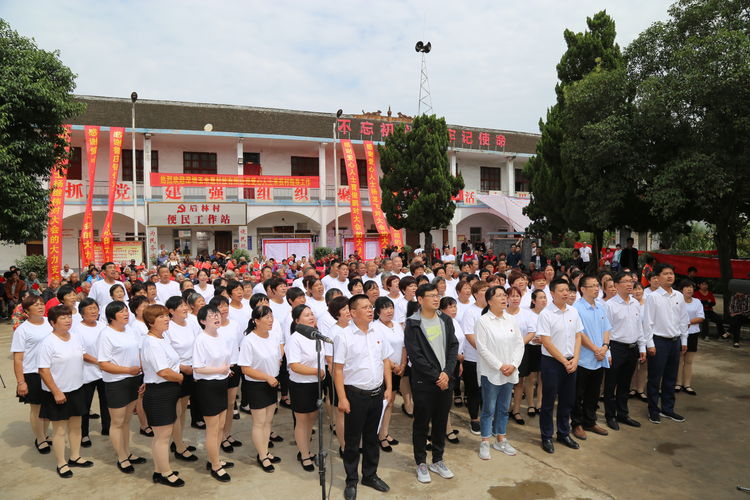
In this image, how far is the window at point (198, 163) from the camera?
21.5 meters

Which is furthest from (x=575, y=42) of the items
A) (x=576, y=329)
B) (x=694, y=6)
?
(x=576, y=329)

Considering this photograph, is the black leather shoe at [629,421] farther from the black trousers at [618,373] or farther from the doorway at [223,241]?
the doorway at [223,241]

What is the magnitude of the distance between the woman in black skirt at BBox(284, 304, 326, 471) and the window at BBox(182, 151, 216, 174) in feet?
62.2

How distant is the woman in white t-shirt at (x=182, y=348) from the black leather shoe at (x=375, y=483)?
177 cm

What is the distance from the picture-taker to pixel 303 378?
4.40 meters

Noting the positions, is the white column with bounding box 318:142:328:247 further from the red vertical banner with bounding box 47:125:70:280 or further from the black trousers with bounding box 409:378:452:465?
the black trousers with bounding box 409:378:452:465

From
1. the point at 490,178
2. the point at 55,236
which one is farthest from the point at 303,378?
the point at 490,178

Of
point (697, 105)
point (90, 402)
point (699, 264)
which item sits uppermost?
point (697, 105)

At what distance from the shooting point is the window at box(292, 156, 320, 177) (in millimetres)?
23297

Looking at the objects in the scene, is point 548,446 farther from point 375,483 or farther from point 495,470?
point 375,483

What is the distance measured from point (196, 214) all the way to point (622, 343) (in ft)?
53.4

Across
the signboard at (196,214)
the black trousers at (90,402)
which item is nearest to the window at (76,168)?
the signboard at (196,214)

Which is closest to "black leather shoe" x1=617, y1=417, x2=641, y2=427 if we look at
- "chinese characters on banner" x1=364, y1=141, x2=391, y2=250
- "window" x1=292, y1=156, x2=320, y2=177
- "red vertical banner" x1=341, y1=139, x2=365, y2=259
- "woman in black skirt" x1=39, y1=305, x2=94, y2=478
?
"woman in black skirt" x1=39, y1=305, x2=94, y2=478

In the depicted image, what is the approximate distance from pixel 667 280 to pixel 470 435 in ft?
10.0
